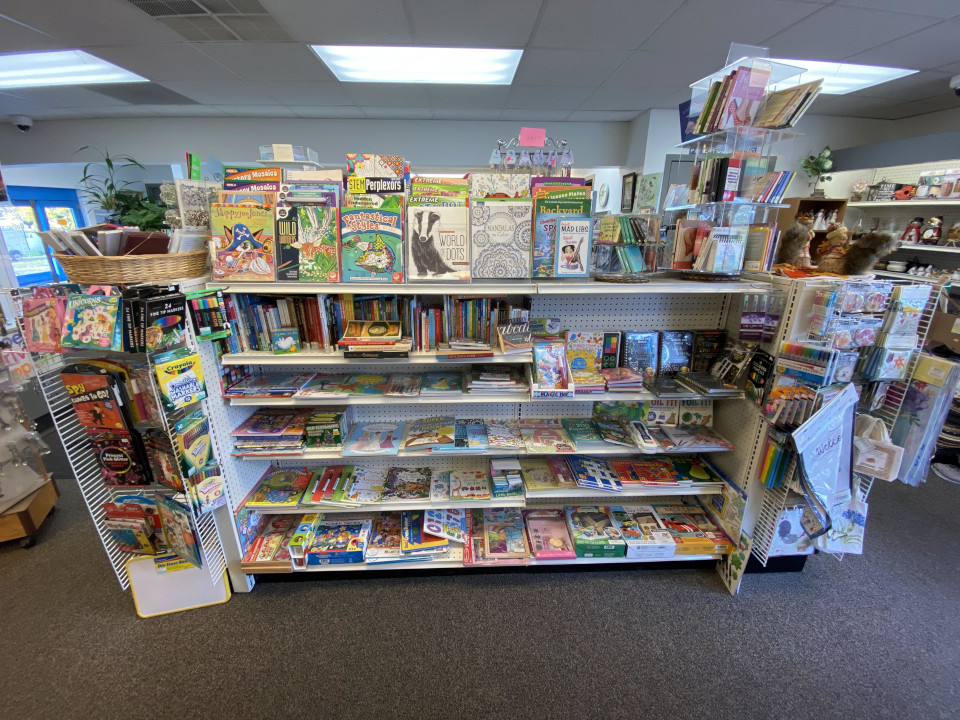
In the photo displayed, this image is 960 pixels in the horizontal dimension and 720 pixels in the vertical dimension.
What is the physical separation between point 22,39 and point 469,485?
510 cm

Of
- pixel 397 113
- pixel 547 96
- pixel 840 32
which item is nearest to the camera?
pixel 840 32

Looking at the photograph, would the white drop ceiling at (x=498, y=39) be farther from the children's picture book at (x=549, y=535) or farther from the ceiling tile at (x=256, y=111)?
the children's picture book at (x=549, y=535)

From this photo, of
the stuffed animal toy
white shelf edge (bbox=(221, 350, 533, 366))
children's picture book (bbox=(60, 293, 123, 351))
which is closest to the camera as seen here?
children's picture book (bbox=(60, 293, 123, 351))

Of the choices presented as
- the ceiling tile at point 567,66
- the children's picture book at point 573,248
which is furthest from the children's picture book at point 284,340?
the ceiling tile at point 567,66

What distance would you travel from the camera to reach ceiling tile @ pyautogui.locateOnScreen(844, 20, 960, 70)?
9.79 feet

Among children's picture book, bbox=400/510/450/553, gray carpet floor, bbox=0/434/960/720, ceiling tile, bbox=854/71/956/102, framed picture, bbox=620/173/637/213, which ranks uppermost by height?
ceiling tile, bbox=854/71/956/102

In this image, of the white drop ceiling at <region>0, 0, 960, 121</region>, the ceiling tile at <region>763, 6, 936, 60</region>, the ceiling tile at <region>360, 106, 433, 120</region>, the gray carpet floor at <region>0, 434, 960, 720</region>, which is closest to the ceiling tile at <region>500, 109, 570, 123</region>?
the white drop ceiling at <region>0, 0, 960, 121</region>

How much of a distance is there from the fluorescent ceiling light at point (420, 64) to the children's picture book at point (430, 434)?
3268mm

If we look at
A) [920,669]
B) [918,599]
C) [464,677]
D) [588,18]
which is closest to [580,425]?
[464,677]

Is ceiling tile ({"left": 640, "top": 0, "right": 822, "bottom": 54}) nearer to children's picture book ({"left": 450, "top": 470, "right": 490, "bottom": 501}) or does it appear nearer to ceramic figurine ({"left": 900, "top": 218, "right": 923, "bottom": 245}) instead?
ceramic figurine ({"left": 900, "top": 218, "right": 923, "bottom": 245})

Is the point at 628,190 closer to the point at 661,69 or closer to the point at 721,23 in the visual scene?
the point at 721,23

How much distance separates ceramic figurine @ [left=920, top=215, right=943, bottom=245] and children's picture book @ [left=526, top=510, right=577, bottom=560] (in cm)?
499

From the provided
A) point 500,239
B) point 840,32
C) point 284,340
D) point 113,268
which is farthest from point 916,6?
point 113,268

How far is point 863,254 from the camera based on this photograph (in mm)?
1718
